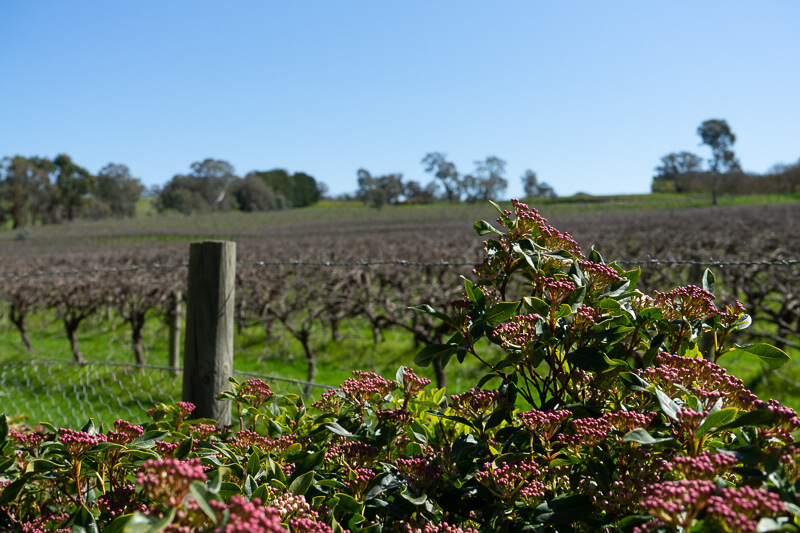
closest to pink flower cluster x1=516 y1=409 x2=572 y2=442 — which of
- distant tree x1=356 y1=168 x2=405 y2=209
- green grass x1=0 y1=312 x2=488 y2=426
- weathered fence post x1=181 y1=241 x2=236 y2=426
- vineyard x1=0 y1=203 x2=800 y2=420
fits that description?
weathered fence post x1=181 y1=241 x2=236 y2=426

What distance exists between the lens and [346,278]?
28.5ft

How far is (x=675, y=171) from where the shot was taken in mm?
69250

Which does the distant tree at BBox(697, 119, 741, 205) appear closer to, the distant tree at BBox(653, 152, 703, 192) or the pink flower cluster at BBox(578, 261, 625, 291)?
the distant tree at BBox(653, 152, 703, 192)

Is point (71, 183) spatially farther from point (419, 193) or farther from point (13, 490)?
point (13, 490)

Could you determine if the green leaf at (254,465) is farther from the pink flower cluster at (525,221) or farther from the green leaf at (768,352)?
the green leaf at (768,352)

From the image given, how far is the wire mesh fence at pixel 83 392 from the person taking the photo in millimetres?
5840

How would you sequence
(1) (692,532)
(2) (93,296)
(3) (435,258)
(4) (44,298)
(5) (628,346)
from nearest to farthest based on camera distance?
(1) (692,532), (5) (628,346), (2) (93,296), (4) (44,298), (3) (435,258)

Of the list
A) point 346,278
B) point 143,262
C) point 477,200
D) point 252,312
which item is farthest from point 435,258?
point 477,200

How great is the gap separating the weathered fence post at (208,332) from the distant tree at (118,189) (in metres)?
Result: 83.5

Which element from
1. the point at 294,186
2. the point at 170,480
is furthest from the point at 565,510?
the point at 294,186

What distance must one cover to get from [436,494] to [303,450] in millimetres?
401

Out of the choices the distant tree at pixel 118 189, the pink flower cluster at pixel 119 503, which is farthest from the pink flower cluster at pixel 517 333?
the distant tree at pixel 118 189

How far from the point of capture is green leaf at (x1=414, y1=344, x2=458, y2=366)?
1276 millimetres

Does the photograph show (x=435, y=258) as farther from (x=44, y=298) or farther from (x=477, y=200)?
(x=477, y=200)
